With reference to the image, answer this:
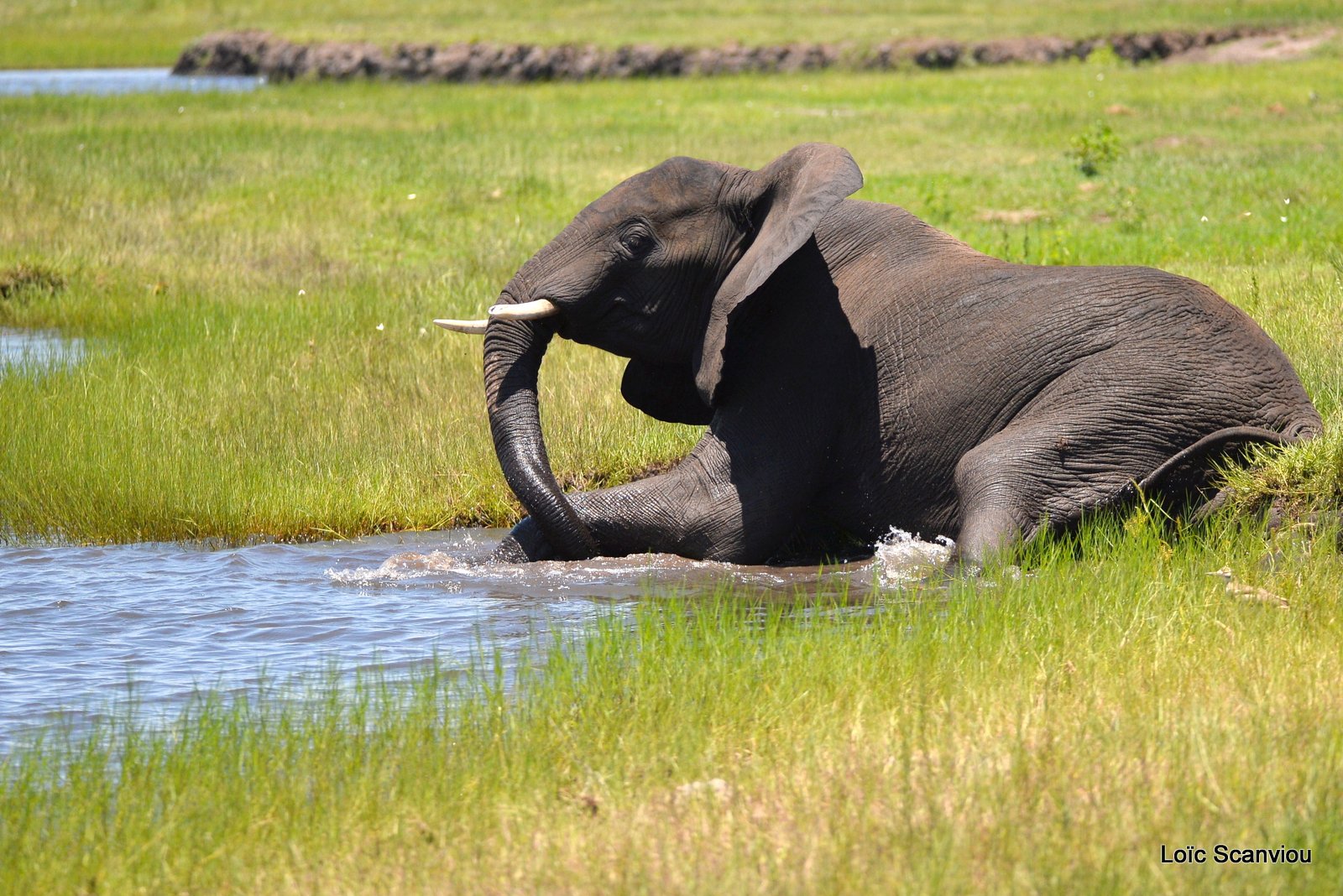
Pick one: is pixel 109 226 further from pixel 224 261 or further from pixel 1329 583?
pixel 1329 583

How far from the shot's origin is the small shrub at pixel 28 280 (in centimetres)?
1362

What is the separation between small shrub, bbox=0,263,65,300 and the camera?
13.6 meters

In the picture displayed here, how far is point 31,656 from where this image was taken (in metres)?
6.08

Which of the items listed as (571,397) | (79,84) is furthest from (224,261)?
(79,84)

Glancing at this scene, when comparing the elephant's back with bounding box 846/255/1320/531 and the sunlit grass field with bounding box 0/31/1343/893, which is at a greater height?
the elephant's back with bounding box 846/255/1320/531

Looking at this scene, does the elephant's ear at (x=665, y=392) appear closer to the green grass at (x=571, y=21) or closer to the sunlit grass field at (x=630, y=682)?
the sunlit grass field at (x=630, y=682)

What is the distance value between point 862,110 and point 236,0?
44.1 meters

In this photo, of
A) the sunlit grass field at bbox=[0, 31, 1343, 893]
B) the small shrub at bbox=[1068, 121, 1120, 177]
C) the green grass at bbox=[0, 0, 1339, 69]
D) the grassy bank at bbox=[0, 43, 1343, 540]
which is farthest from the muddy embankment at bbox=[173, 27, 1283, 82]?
the sunlit grass field at bbox=[0, 31, 1343, 893]

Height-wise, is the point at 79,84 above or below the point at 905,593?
above

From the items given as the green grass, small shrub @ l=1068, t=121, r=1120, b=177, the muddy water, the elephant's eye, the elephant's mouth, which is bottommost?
the muddy water

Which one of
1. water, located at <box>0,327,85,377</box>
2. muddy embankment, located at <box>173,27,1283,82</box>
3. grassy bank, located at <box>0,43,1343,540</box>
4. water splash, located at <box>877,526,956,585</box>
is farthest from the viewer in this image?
muddy embankment, located at <box>173,27,1283,82</box>

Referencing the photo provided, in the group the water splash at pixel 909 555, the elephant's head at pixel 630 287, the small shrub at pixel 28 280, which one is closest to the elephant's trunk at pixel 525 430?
the elephant's head at pixel 630 287

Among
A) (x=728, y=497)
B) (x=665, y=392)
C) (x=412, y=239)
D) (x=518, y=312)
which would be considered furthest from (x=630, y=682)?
(x=412, y=239)

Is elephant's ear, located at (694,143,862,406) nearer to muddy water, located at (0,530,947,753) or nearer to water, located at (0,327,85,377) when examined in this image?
muddy water, located at (0,530,947,753)
